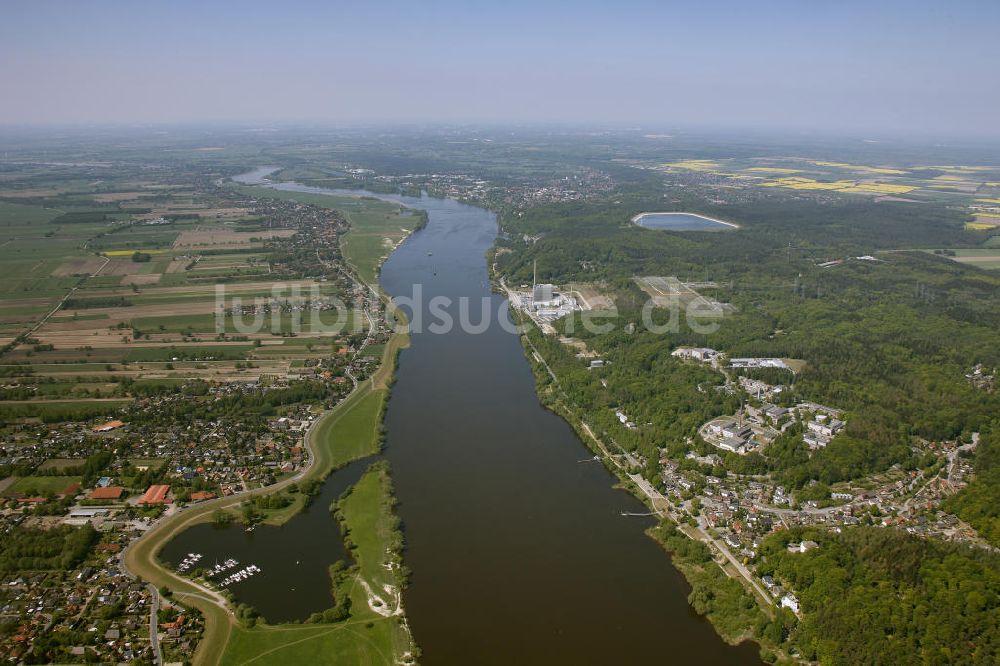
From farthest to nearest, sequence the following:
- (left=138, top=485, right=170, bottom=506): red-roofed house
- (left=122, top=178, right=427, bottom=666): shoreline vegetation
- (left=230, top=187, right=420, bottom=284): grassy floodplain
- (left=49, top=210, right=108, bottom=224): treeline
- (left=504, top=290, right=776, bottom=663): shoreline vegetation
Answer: (left=49, top=210, right=108, bottom=224): treeline < (left=230, top=187, right=420, bottom=284): grassy floodplain < (left=138, top=485, right=170, bottom=506): red-roofed house < (left=504, top=290, right=776, bottom=663): shoreline vegetation < (left=122, top=178, right=427, bottom=666): shoreline vegetation

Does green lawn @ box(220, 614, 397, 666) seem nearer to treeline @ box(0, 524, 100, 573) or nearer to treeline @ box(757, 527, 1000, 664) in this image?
treeline @ box(0, 524, 100, 573)

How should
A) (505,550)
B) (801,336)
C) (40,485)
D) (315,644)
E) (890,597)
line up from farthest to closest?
(801,336), (40,485), (505,550), (890,597), (315,644)

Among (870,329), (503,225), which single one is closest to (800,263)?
(870,329)

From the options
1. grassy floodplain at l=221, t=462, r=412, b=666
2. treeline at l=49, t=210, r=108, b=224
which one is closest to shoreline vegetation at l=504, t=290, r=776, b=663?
grassy floodplain at l=221, t=462, r=412, b=666

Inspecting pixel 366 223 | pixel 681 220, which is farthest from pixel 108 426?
pixel 681 220

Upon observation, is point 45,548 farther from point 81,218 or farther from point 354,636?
point 81,218

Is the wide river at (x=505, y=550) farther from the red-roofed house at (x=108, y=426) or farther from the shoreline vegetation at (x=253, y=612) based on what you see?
the red-roofed house at (x=108, y=426)
